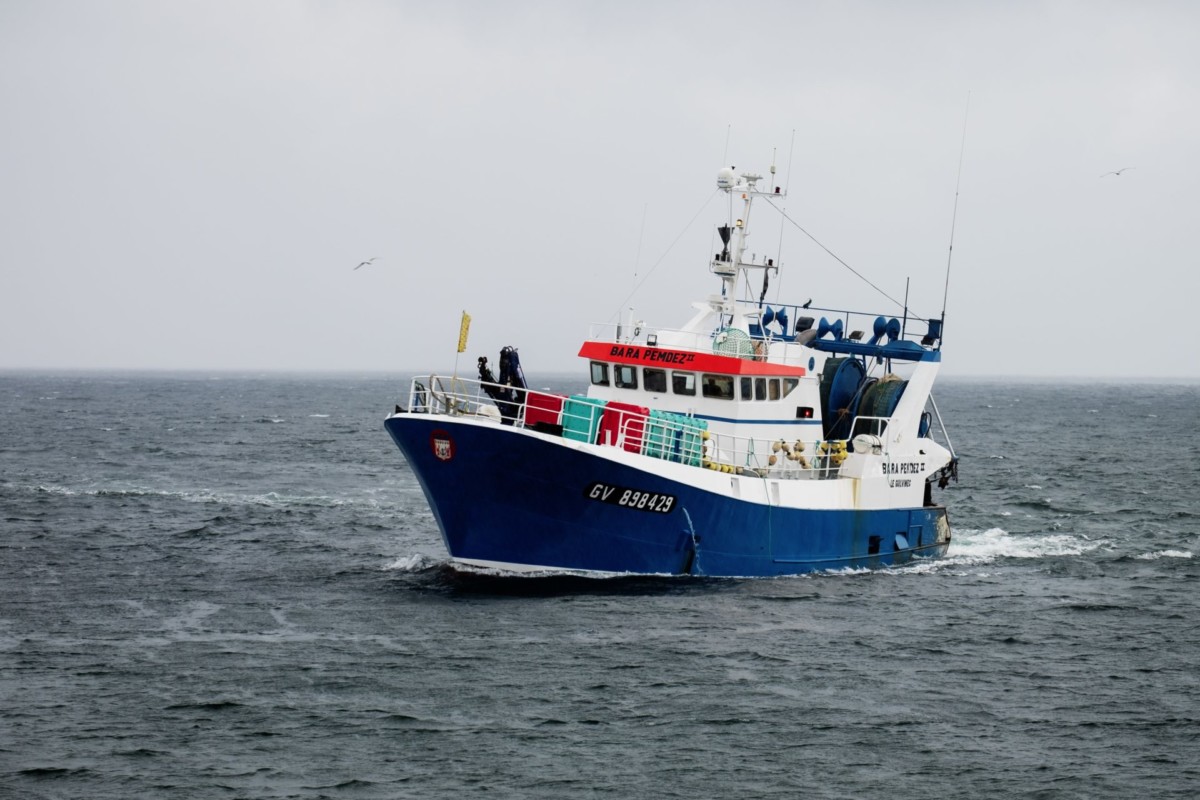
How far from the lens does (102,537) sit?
36.2m

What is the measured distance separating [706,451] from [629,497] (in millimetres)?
3059

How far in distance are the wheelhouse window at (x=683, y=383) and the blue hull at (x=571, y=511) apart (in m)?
3.55

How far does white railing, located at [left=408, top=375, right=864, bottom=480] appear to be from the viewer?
92.8 ft

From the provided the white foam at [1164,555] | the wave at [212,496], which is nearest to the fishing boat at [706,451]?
the white foam at [1164,555]

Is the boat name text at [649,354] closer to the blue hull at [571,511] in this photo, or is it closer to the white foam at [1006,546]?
the blue hull at [571,511]

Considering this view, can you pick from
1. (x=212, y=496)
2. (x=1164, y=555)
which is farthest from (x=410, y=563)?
(x=1164, y=555)

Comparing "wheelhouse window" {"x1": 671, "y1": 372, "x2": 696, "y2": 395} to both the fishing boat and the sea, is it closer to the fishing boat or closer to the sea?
the fishing boat

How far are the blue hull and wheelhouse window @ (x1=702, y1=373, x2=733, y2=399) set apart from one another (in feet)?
10.1

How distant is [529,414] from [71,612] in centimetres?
1025

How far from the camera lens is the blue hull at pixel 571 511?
90.7 ft

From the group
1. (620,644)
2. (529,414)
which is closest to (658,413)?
(529,414)

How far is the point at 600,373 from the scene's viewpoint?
33.4 m

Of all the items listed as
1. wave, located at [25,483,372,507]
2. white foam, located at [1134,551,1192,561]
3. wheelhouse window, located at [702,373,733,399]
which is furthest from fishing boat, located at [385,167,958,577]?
wave, located at [25,483,372,507]

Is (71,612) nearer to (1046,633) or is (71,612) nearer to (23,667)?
(23,667)
